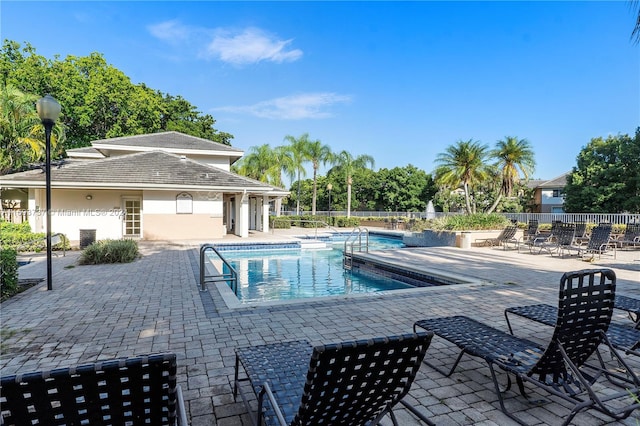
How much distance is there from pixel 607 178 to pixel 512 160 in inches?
331

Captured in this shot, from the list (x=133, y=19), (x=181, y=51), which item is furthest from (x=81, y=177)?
(x=181, y=51)

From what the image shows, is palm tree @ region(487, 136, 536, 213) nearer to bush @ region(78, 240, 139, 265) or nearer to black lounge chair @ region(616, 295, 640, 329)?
black lounge chair @ region(616, 295, 640, 329)

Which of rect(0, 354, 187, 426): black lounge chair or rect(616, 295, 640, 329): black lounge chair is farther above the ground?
rect(0, 354, 187, 426): black lounge chair

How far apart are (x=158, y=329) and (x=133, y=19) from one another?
55.6 feet

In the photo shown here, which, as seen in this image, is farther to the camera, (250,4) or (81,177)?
(81,177)

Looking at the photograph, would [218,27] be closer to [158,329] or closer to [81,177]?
[81,177]

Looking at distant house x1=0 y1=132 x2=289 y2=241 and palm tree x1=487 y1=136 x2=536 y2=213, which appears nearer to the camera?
distant house x1=0 y1=132 x2=289 y2=241

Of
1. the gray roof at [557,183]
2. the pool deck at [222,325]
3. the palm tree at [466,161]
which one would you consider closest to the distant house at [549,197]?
the gray roof at [557,183]

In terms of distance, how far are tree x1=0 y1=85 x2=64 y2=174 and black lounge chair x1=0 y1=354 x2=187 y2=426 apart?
76.4 ft

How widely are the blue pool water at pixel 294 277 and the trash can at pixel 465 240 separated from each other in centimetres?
541

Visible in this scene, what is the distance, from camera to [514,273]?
9703 millimetres

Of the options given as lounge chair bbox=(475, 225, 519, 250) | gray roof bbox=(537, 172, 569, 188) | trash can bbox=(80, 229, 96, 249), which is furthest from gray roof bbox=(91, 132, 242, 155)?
gray roof bbox=(537, 172, 569, 188)

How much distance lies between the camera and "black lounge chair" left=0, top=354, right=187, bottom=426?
56.7 inches

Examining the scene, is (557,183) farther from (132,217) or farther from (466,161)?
(132,217)
